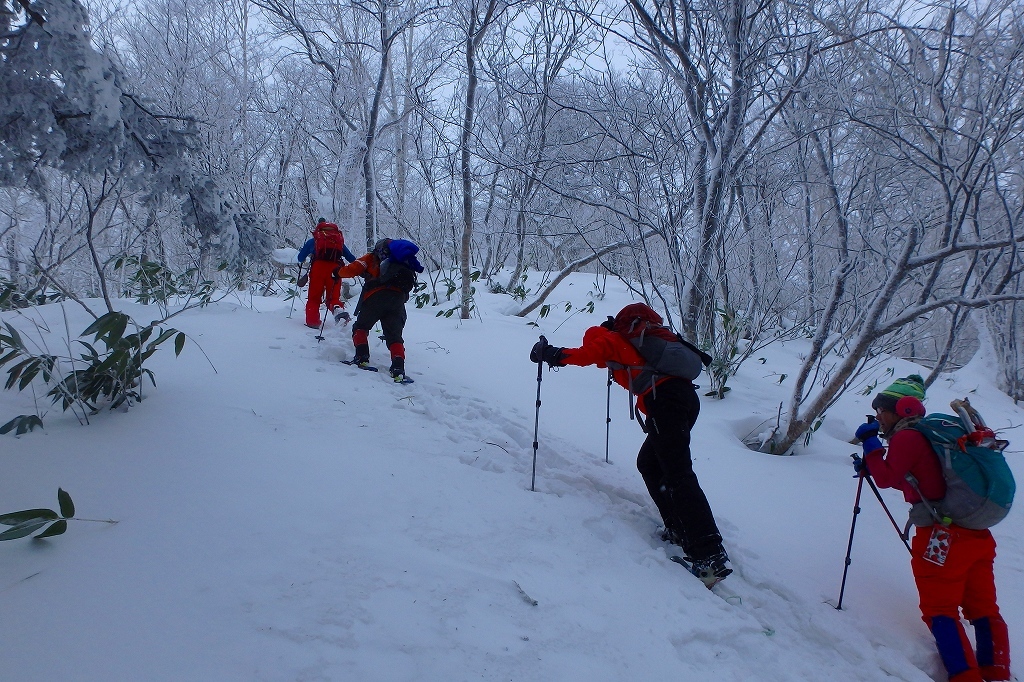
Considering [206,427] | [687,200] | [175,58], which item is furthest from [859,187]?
[175,58]

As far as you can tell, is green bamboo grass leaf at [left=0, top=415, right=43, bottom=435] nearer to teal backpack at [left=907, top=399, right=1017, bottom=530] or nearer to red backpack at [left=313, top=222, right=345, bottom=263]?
red backpack at [left=313, top=222, right=345, bottom=263]

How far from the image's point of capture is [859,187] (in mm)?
5793

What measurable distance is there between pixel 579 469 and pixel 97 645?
2937 millimetres

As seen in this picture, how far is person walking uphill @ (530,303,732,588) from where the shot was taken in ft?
9.87

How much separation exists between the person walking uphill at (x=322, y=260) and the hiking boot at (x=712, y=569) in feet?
17.4

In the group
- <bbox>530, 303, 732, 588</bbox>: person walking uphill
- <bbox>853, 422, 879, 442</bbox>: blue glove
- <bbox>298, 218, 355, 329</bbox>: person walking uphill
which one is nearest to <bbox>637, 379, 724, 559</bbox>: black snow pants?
<bbox>530, 303, 732, 588</bbox>: person walking uphill

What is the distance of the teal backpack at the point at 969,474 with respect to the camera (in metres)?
2.66

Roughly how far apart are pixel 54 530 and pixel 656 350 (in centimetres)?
289

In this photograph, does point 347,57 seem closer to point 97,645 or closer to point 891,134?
point 891,134

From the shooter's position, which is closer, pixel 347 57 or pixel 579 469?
pixel 579 469

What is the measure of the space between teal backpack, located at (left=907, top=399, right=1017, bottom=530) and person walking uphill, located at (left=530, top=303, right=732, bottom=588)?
1183 mm

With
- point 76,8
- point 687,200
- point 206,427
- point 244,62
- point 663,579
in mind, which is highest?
point 244,62

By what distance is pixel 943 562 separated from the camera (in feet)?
9.06

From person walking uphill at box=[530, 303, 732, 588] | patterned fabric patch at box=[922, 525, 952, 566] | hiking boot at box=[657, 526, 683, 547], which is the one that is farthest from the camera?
hiking boot at box=[657, 526, 683, 547]
